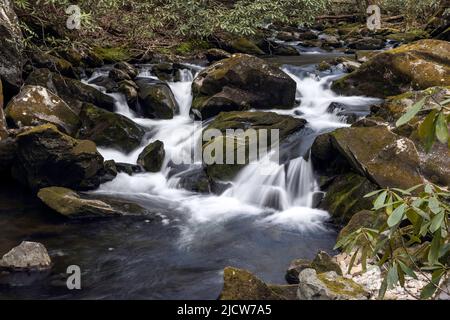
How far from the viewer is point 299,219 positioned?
23.5 ft

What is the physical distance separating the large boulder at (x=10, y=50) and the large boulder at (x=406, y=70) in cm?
772

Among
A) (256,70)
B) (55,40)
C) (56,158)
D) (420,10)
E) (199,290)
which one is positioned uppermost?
(420,10)

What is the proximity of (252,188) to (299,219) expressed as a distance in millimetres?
1193

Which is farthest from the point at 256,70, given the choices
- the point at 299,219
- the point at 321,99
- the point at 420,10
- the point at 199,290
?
the point at 420,10

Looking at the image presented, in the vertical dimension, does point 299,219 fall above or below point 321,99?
below

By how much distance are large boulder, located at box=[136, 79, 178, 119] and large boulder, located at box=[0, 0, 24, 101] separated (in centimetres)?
286

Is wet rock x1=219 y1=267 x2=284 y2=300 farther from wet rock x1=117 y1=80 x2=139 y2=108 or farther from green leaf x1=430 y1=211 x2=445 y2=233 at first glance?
wet rock x1=117 y1=80 x2=139 y2=108

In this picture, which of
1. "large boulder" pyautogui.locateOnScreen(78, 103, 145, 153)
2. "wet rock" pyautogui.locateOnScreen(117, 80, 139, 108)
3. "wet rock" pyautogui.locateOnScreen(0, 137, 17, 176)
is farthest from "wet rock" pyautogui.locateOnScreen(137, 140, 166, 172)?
"wet rock" pyautogui.locateOnScreen(0, 137, 17, 176)

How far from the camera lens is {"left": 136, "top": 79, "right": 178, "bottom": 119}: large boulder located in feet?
35.9

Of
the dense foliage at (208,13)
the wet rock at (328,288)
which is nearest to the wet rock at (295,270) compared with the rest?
the wet rock at (328,288)

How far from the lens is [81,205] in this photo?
6.99m
